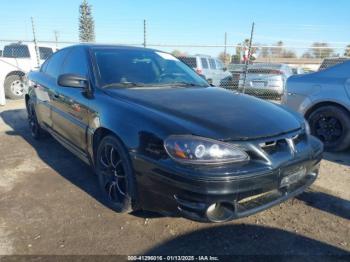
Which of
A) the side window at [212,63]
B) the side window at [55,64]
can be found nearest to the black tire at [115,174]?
the side window at [55,64]

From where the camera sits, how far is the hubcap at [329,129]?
5.13 m

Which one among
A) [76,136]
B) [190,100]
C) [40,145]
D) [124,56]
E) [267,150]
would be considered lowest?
[40,145]

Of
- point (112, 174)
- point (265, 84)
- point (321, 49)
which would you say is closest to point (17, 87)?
point (265, 84)

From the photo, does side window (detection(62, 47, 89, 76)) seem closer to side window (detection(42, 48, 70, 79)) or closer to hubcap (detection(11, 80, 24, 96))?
side window (detection(42, 48, 70, 79))

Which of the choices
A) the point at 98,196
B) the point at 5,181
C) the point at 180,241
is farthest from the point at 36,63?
the point at 180,241

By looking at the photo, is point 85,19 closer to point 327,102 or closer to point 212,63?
point 212,63

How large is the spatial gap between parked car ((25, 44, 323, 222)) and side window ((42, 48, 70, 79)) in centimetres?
69

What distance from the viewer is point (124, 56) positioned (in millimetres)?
3934

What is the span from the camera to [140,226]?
3006 millimetres

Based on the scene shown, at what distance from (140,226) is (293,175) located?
139cm

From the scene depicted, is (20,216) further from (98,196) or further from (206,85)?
(206,85)

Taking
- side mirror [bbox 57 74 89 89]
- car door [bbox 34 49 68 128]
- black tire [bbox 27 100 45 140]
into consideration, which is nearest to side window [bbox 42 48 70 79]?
car door [bbox 34 49 68 128]

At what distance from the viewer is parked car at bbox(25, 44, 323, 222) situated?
7.97 feet

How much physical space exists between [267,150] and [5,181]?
311cm
